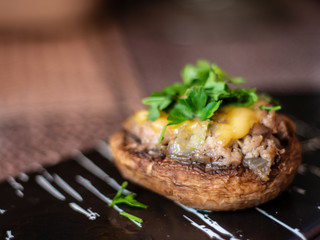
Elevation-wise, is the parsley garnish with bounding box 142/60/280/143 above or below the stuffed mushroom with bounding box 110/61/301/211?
above

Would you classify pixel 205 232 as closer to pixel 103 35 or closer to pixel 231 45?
pixel 231 45

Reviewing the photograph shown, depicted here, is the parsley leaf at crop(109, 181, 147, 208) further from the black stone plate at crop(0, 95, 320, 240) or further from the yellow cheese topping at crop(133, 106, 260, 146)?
the yellow cheese topping at crop(133, 106, 260, 146)

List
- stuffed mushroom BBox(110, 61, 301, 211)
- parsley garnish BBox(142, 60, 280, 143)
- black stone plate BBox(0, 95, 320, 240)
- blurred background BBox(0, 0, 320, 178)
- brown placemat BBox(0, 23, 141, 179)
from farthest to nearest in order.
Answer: blurred background BBox(0, 0, 320, 178), brown placemat BBox(0, 23, 141, 179), parsley garnish BBox(142, 60, 280, 143), stuffed mushroom BBox(110, 61, 301, 211), black stone plate BBox(0, 95, 320, 240)

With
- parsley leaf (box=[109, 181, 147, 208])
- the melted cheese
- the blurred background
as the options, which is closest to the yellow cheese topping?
the melted cheese

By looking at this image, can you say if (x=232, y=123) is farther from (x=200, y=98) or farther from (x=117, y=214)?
(x=117, y=214)

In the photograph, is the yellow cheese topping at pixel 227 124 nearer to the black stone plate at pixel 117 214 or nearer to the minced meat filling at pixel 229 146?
the minced meat filling at pixel 229 146

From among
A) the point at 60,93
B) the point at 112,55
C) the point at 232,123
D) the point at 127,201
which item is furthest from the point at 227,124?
the point at 112,55

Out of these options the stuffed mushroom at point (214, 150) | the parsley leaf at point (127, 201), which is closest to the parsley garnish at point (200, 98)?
the stuffed mushroom at point (214, 150)
